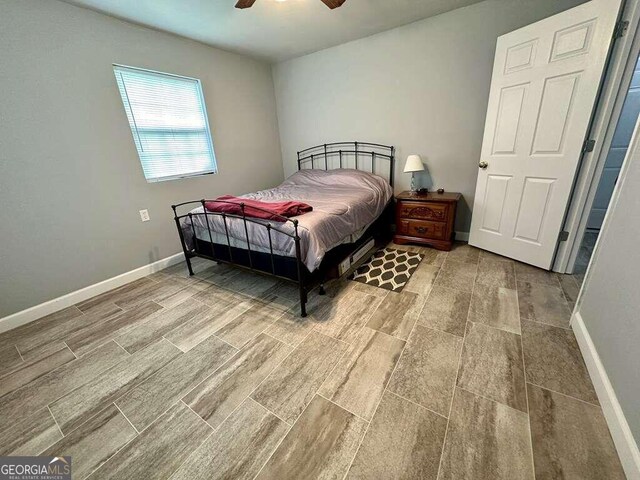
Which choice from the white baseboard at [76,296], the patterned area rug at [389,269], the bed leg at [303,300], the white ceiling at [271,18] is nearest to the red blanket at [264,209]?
the bed leg at [303,300]

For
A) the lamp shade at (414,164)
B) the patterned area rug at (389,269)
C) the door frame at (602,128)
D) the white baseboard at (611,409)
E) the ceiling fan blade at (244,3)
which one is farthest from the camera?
the lamp shade at (414,164)

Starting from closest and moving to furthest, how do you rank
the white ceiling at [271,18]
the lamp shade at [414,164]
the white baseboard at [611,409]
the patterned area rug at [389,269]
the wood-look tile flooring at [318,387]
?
the white baseboard at [611,409] → the wood-look tile flooring at [318,387] → the white ceiling at [271,18] → the patterned area rug at [389,269] → the lamp shade at [414,164]

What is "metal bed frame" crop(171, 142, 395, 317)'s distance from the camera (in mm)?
1980

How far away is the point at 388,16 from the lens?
2672mm

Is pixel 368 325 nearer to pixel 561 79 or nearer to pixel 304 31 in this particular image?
pixel 561 79

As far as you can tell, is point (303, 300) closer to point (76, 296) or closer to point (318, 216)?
point (318, 216)

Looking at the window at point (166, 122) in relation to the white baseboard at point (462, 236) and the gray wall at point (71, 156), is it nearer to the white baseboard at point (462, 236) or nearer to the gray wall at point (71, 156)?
the gray wall at point (71, 156)

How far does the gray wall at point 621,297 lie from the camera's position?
1.11 m

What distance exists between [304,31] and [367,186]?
1.85 metres

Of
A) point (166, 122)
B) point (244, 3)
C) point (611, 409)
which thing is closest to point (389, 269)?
point (611, 409)

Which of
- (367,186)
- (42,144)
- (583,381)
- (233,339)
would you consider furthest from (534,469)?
(42,144)

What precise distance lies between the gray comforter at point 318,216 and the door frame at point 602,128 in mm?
1710

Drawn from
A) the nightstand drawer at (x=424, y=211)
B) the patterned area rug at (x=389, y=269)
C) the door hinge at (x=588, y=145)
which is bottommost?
the patterned area rug at (x=389, y=269)

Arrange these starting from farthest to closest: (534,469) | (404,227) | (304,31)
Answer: (404,227), (304,31), (534,469)
